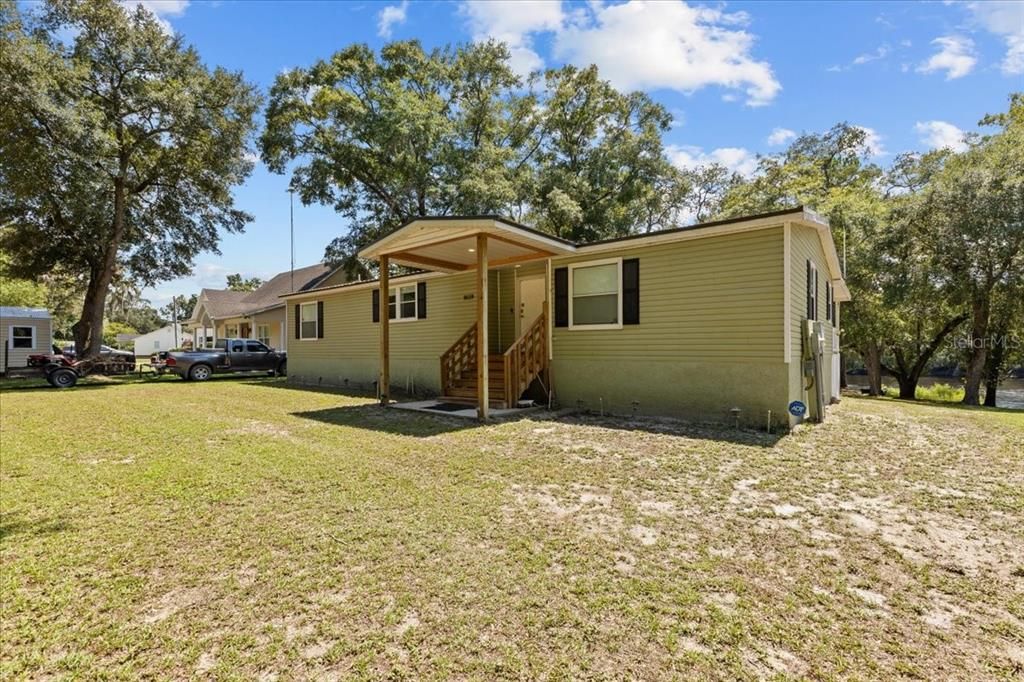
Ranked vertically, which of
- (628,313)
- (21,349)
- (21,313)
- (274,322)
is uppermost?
(21,313)

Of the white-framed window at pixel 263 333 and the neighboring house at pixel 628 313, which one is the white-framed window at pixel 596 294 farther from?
the white-framed window at pixel 263 333

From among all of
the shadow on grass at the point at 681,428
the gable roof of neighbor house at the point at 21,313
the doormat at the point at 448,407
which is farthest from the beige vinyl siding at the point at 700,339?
the gable roof of neighbor house at the point at 21,313

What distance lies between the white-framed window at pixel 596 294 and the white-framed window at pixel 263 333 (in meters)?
21.7

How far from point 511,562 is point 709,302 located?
19.5ft

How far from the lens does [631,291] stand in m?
8.51

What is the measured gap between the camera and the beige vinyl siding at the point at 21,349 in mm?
20531

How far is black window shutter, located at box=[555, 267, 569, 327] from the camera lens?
368 inches

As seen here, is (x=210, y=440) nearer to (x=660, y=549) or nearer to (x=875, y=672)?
(x=660, y=549)

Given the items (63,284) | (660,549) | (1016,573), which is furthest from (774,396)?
(63,284)

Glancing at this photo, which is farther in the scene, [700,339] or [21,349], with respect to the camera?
[21,349]

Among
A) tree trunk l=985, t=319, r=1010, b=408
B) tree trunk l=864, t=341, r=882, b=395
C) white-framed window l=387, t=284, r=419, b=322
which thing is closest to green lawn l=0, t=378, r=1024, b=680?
white-framed window l=387, t=284, r=419, b=322

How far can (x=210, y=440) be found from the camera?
648cm

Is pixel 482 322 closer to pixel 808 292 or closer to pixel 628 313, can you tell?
pixel 628 313

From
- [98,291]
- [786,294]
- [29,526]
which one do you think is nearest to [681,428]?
[786,294]
